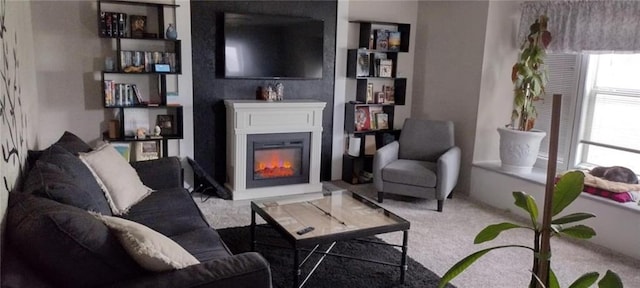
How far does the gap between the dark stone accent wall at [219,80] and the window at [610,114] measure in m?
2.52

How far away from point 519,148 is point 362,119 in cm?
172

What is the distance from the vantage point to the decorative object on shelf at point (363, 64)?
5074 mm

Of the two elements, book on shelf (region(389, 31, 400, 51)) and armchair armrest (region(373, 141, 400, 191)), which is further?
book on shelf (region(389, 31, 400, 51))

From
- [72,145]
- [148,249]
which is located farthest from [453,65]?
[148,249]

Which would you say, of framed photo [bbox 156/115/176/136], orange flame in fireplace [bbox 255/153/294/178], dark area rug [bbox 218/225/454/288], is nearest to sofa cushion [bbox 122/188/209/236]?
dark area rug [bbox 218/225/454/288]

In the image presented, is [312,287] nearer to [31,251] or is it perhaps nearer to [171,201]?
[171,201]

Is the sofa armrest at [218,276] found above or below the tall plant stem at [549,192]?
below

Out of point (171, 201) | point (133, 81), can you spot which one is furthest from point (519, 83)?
point (133, 81)

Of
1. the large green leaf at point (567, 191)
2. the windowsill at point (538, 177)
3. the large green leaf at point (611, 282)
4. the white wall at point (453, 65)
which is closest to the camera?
the large green leaf at point (611, 282)

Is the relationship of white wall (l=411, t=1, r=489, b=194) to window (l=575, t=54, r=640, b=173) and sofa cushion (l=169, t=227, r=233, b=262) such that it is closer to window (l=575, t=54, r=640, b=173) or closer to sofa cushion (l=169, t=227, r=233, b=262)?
window (l=575, t=54, r=640, b=173)

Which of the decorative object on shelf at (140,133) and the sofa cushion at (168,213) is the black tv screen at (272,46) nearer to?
the decorative object on shelf at (140,133)

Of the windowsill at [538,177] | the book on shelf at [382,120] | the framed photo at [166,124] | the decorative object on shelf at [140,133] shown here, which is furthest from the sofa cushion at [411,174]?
the decorative object on shelf at [140,133]

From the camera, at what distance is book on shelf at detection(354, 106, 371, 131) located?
206 inches

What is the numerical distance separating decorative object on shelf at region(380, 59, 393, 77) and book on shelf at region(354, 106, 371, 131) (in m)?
0.43
